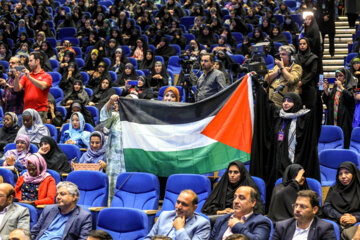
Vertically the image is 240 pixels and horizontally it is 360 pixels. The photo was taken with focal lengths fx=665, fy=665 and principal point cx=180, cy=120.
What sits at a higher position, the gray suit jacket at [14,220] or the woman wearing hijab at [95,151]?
the woman wearing hijab at [95,151]

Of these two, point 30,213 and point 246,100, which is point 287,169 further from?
point 30,213

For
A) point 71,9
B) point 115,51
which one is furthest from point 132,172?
point 71,9

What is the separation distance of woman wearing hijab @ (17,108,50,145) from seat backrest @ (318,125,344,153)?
3.40 metres

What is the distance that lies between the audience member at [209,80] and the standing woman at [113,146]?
3.24ft

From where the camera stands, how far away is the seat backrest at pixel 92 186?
6.71 metres

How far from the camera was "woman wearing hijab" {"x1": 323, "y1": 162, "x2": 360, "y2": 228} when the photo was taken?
588 centimetres

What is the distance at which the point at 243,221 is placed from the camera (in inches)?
205

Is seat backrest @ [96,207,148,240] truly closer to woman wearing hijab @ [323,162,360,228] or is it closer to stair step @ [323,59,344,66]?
woman wearing hijab @ [323,162,360,228]

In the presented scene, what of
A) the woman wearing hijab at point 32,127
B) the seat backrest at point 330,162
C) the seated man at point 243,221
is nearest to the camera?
the seated man at point 243,221

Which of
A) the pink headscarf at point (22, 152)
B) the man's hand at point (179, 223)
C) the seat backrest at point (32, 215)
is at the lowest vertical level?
the seat backrest at point (32, 215)

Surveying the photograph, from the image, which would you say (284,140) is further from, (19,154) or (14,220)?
(19,154)

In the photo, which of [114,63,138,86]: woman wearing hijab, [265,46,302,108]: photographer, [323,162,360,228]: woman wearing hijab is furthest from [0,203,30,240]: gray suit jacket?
[114,63,138,86]: woman wearing hijab

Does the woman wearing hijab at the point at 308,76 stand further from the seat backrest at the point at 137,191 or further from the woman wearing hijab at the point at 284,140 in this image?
the seat backrest at the point at 137,191

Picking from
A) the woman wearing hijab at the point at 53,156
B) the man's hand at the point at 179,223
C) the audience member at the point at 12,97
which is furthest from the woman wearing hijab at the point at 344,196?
the audience member at the point at 12,97
